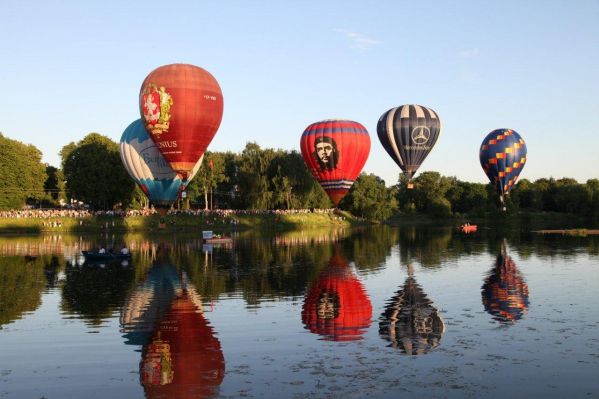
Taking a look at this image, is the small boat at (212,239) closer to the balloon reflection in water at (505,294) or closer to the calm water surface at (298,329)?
the calm water surface at (298,329)

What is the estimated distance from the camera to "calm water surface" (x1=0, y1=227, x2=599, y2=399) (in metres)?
17.4

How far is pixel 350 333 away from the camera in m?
23.7

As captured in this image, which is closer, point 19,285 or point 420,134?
point 19,285

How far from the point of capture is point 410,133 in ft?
243

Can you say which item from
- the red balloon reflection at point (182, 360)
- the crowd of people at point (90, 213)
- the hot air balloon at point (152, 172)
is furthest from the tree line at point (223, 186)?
the red balloon reflection at point (182, 360)

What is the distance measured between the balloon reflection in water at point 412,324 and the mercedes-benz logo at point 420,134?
4302cm

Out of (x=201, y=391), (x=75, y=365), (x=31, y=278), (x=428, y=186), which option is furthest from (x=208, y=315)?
(x=428, y=186)

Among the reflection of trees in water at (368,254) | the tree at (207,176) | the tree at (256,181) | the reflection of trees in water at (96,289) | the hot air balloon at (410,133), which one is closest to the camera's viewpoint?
the reflection of trees in water at (96,289)

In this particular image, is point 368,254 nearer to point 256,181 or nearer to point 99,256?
point 99,256

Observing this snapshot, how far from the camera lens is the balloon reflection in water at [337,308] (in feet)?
79.7

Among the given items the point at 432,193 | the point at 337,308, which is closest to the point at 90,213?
the point at 337,308

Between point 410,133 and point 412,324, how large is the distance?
51.1m

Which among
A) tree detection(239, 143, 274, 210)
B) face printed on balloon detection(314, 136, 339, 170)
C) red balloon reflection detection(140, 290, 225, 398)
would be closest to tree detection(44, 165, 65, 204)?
tree detection(239, 143, 274, 210)

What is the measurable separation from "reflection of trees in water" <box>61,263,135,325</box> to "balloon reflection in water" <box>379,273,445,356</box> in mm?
11561
